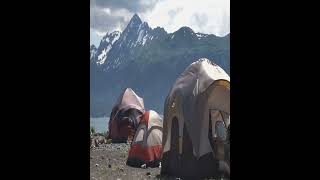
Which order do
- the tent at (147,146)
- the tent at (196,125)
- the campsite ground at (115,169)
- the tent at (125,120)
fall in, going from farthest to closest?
the tent at (125,120), the tent at (147,146), the campsite ground at (115,169), the tent at (196,125)

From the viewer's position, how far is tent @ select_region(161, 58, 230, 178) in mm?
13234

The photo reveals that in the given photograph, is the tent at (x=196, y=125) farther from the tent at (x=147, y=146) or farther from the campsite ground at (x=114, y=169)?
the tent at (x=147, y=146)

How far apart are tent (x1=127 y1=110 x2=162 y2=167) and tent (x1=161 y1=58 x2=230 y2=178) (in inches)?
85.3

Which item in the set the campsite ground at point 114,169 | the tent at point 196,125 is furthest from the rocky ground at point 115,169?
the tent at point 196,125

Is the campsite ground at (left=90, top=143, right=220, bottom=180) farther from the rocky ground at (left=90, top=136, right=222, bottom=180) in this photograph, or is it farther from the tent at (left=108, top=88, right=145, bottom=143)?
the tent at (left=108, top=88, right=145, bottom=143)

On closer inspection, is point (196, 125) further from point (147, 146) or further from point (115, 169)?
point (115, 169)

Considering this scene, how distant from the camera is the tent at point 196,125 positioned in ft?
43.4

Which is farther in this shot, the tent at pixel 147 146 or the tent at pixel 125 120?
the tent at pixel 125 120

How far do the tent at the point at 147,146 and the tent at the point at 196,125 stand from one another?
2.17 m

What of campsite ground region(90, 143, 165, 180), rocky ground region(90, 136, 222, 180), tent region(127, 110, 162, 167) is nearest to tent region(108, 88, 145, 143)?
rocky ground region(90, 136, 222, 180)

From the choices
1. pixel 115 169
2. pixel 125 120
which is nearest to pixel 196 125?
pixel 115 169
